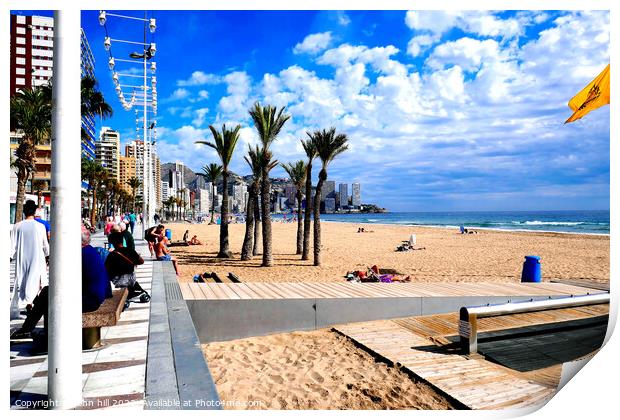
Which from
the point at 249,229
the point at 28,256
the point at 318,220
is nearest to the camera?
the point at 28,256

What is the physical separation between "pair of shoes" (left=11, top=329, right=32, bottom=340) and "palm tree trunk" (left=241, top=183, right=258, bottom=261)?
43.3 feet

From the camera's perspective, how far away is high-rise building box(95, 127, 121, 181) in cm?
13812

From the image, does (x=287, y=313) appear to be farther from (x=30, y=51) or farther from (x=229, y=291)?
(x=30, y=51)

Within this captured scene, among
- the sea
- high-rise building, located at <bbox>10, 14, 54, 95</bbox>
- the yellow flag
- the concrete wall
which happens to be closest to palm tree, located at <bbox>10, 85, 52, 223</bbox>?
the concrete wall

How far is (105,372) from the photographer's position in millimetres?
3662

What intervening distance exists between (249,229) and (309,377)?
13.8 m

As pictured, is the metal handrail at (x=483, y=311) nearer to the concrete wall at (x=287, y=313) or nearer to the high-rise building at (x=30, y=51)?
the concrete wall at (x=287, y=313)

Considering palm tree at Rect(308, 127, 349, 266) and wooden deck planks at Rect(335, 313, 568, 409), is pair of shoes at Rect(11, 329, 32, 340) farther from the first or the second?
palm tree at Rect(308, 127, 349, 266)

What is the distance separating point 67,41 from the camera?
2871 millimetres

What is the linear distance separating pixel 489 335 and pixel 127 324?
492 centimetres

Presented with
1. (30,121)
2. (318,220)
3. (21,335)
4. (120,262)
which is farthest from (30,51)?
(21,335)
